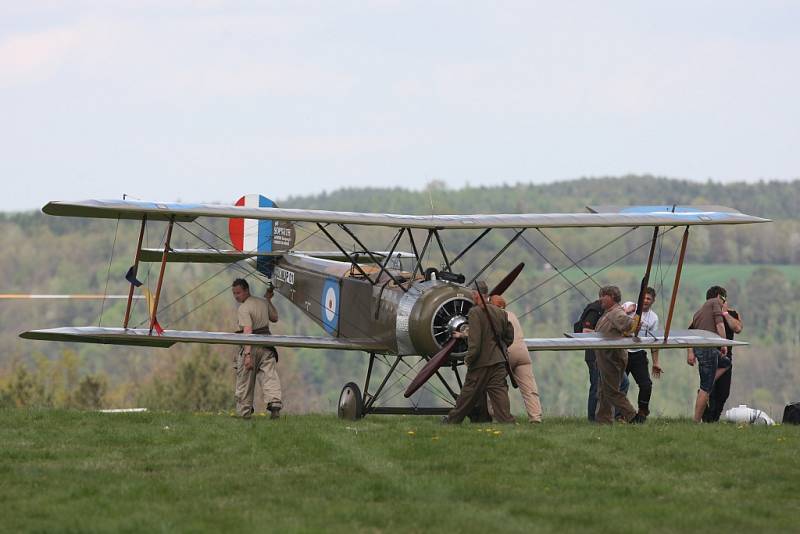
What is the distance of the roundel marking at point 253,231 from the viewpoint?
2405 centimetres

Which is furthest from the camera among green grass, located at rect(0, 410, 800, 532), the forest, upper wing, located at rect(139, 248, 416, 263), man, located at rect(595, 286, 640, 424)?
the forest

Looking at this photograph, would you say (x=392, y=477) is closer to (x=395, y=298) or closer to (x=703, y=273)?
(x=395, y=298)

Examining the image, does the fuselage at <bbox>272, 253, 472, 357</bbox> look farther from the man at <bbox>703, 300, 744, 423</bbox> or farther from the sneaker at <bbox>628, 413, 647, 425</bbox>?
the man at <bbox>703, 300, 744, 423</bbox>

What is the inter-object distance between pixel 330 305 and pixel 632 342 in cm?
483

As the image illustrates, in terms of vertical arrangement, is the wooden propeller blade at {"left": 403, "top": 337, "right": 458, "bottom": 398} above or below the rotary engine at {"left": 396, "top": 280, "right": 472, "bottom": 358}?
below

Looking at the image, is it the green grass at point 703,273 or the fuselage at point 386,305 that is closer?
the fuselage at point 386,305

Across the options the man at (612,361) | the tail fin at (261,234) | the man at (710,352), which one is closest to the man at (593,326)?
the man at (612,361)

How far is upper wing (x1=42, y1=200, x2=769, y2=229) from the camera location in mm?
15875

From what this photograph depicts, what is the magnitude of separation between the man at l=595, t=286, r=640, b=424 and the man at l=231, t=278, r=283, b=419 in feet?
13.2

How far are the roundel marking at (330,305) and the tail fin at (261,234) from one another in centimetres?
372

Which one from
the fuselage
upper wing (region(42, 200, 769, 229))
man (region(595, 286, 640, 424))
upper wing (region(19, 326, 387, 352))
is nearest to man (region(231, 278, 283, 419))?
upper wing (region(19, 326, 387, 352))

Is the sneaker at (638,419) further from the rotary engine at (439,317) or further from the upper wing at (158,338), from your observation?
the upper wing at (158,338)

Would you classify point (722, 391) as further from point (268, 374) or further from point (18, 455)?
point (18, 455)

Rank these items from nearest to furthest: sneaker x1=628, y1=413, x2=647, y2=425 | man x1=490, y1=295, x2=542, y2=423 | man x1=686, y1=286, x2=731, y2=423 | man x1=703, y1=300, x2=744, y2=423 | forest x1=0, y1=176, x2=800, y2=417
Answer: man x1=490, y1=295, x2=542, y2=423, sneaker x1=628, y1=413, x2=647, y2=425, man x1=686, y1=286, x2=731, y2=423, man x1=703, y1=300, x2=744, y2=423, forest x1=0, y1=176, x2=800, y2=417
